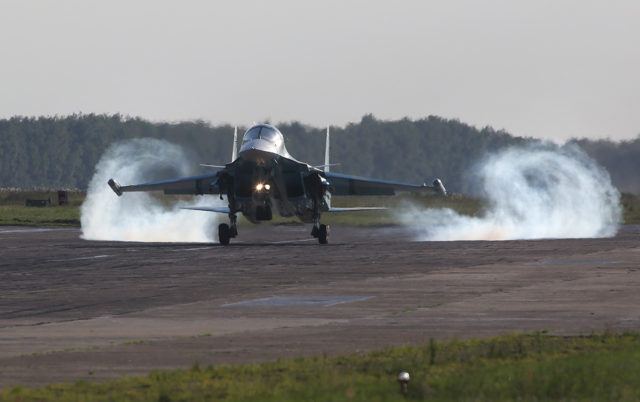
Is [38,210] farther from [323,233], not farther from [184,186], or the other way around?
[323,233]

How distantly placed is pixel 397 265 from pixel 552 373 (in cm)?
2174

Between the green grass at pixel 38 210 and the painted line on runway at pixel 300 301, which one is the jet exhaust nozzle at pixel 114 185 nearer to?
the green grass at pixel 38 210

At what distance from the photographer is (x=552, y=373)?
506 inches

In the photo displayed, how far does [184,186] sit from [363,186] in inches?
311

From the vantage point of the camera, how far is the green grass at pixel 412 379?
11883mm

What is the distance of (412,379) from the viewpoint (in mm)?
12656

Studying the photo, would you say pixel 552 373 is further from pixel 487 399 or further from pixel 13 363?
pixel 13 363

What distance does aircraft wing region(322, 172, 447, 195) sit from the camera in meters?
52.0

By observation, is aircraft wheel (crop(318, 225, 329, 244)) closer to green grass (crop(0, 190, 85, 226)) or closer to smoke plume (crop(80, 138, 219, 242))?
smoke plume (crop(80, 138, 219, 242))

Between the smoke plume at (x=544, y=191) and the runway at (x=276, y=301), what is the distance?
17733mm

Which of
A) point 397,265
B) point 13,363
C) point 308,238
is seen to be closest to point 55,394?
point 13,363

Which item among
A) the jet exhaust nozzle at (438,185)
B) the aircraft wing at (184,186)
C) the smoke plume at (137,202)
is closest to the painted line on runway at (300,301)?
the jet exhaust nozzle at (438,185)

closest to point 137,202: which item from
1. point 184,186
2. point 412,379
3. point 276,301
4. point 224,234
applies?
point 184,186

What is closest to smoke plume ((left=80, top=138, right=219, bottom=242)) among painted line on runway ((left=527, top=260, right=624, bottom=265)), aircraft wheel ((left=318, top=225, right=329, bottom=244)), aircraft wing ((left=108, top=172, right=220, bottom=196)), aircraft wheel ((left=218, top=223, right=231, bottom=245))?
aircraft wing ((left=108, top=172, right=220, bottom=196))
